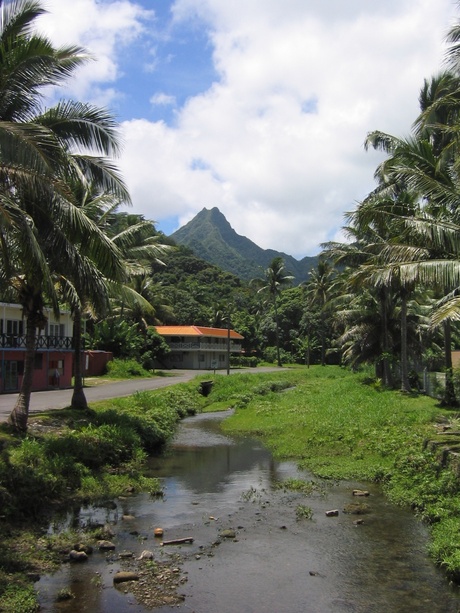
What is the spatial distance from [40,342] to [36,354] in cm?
78

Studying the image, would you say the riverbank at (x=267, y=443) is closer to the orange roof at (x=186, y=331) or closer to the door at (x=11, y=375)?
the door at (x=11, y=375)

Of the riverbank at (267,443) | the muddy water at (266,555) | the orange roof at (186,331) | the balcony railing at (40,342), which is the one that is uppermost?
the orange roof at (186,331)

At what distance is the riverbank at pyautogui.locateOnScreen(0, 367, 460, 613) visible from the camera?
10.6 metres

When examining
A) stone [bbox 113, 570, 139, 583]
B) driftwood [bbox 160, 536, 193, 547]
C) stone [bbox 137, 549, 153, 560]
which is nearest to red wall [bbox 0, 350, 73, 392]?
driftwood [bbox 160, 536, 193, 547]

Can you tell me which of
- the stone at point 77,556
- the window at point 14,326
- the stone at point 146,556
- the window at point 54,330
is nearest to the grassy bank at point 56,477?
the stone at point 77,556

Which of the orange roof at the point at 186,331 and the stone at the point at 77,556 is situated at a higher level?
the orange roof at the point at 186,331

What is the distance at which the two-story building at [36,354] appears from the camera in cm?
3259

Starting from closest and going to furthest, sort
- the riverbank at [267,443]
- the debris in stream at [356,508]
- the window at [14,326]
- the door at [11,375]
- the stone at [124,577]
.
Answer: the stone at [124,577]
the riverbank at [267,443]
the debris in stream at [356,508]
the door at [11,375]
the window at [14,326]

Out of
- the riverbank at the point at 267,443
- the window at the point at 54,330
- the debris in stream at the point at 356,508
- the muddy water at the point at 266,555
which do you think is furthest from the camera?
the window at the point at 54,330

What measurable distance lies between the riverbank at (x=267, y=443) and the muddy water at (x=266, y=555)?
0.60 metres

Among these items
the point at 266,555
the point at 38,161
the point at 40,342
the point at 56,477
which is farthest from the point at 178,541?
the point at 40,342

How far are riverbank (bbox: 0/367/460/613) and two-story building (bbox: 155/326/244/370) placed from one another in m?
33.4

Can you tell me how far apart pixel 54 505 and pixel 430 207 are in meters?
12.7

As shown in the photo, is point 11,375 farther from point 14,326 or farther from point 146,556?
point 146,556
